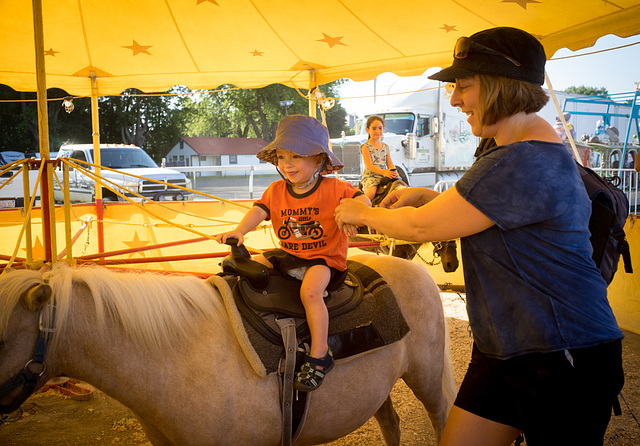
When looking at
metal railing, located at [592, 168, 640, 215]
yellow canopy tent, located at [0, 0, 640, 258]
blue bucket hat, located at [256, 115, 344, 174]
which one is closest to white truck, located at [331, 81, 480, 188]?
metal railing, located at [592, 168, 640, 215]

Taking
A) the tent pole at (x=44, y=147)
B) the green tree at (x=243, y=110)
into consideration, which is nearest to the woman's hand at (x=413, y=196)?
the tent pole at (x=44, y=147)

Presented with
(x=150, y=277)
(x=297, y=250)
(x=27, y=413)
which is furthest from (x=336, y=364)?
(x=27, y=413)

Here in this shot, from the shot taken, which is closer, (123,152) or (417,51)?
(417,51)

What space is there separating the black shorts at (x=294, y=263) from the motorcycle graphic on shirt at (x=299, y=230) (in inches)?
3.5

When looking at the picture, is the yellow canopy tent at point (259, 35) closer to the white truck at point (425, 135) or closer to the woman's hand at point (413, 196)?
the woman's hand at point (413, 196)

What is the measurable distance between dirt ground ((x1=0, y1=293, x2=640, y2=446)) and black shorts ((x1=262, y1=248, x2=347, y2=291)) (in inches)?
60.7

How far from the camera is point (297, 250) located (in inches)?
86.0

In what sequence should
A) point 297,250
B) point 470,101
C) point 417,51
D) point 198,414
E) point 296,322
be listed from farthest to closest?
point 417,51
point 297,250
point 296,322
point 198,414
point 470,101

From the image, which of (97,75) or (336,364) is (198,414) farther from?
(97,75)

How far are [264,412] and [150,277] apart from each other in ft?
2.30

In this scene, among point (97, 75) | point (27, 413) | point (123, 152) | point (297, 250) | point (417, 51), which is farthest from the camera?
point (123, 152)

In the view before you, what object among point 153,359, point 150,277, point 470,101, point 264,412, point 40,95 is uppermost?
point 40,95

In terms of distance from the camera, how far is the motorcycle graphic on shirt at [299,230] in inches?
84.2

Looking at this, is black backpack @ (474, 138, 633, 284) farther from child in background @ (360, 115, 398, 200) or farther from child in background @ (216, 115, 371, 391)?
child in background @ (360, 115, 398, 200)
